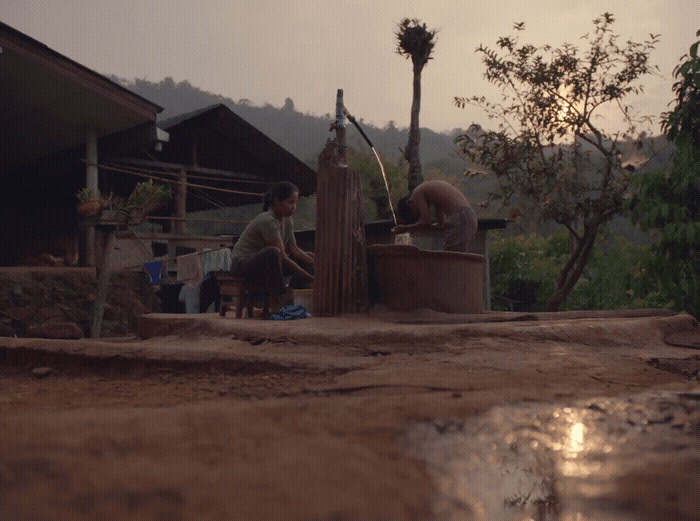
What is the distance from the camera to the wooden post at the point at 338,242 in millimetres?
4305

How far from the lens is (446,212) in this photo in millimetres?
5910

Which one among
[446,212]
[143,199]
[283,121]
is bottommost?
[446,212]

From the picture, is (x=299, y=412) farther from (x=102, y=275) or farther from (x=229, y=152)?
(x=229, y=152)

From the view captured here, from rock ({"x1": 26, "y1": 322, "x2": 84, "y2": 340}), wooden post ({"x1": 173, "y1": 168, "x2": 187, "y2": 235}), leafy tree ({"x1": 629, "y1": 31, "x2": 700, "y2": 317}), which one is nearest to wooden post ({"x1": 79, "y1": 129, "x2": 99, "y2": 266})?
wooden post ({"x1": 173, "y1": 168, "x2": 187, "y2": 235})

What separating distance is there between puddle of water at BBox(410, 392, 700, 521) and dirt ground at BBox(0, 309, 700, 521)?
1cm

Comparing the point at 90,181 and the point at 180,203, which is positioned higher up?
the point at 90,181

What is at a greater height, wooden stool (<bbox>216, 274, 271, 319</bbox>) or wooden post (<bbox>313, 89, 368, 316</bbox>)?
wooden post (<bbox>313, 89, 368, 316</bbox>)

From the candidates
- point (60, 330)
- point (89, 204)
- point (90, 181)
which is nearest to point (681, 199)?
point (60, 330)

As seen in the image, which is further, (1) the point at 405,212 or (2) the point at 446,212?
(1) the point at 405,212

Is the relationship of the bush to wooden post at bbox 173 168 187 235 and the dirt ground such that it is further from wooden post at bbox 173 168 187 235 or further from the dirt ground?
the dirt ground

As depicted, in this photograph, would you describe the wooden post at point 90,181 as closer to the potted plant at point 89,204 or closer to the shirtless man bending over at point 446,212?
the potted plant at point 89,204

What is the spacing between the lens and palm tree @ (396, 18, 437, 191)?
1533cm

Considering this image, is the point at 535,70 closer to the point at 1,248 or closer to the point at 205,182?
the point at 205,182

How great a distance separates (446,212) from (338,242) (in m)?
1.96
